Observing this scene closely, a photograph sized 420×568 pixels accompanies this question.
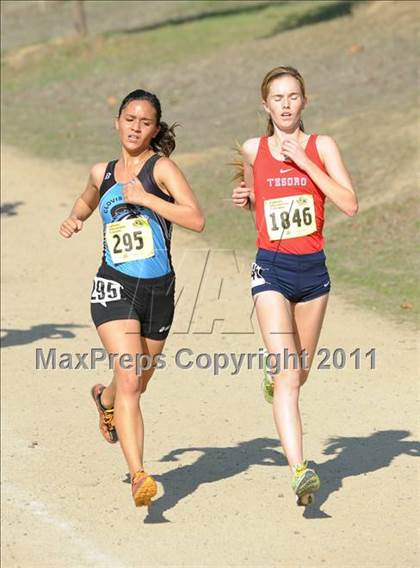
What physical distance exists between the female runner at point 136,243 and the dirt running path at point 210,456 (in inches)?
48.0

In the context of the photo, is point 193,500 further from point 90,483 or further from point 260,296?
point 260,296

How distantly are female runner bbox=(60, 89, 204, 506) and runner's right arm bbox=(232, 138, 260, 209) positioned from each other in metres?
0.25

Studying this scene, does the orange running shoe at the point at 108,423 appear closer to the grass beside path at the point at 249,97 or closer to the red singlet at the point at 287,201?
the red singlet at the point at 287,201

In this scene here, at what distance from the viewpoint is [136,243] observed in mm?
7695

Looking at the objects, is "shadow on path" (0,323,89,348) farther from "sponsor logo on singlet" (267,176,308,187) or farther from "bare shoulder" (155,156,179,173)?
"sponsor logo on singlet" (267,176,308,187)

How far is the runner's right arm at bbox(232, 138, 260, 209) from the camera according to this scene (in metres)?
7.72

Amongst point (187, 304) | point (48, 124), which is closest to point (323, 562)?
point (187, 304)

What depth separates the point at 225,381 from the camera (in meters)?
12.3

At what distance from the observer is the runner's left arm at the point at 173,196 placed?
752 cm

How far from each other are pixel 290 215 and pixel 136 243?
86 centimetres

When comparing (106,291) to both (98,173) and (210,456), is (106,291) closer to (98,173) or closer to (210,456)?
(98,173)

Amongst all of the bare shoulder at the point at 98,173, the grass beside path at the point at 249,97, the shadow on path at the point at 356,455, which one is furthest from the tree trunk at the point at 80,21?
the bare shoulder at the point at 98,173

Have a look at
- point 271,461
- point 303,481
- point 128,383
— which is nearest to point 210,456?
point 271,461

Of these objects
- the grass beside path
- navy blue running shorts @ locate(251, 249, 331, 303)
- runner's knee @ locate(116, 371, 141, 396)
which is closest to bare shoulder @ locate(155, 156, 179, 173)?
navy blue running shorts @ locate(251, 249, 331, 303)
